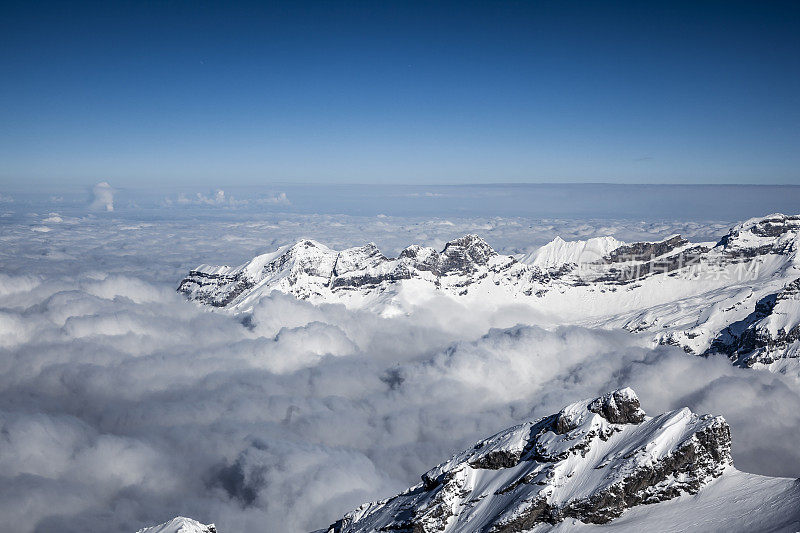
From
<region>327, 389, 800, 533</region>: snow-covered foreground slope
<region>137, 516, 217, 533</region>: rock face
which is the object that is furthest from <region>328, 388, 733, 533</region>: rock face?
<region>137, 516, 217, 533</region>: rock face

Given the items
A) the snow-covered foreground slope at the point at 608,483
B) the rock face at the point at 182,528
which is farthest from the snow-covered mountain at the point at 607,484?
the rock face at the point at 182,528

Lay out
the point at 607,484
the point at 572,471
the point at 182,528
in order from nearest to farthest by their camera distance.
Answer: the point at 607,484 < the point at 572,471 < the point at 182,528

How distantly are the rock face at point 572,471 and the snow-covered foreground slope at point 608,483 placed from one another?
12cm

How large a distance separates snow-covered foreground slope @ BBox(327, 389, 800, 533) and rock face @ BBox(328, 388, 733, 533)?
0.40 ft

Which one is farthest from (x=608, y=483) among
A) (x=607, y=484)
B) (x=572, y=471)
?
(x=572, y=471)

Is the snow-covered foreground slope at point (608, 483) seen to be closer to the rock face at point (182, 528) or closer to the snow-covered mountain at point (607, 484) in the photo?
the snow-covered mountain at point (607, 484)

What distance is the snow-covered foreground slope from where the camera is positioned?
46.2 meters

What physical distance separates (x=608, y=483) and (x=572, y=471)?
5506 millimetres

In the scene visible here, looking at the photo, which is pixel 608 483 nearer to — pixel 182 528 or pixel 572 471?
pixel 572 471

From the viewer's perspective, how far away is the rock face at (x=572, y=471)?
50.5m

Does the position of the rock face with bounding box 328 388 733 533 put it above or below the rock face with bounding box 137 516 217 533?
above

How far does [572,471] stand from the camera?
55.6 metres

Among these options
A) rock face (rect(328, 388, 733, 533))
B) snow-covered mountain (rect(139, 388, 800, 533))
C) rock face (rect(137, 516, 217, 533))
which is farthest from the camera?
rock face (rect(137, 516, 217, 533))

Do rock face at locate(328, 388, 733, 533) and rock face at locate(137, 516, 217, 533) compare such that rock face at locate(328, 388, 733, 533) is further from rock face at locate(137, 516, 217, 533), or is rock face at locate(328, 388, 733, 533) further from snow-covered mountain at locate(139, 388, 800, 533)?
rock face at locate(137, 516, 217, 533)
